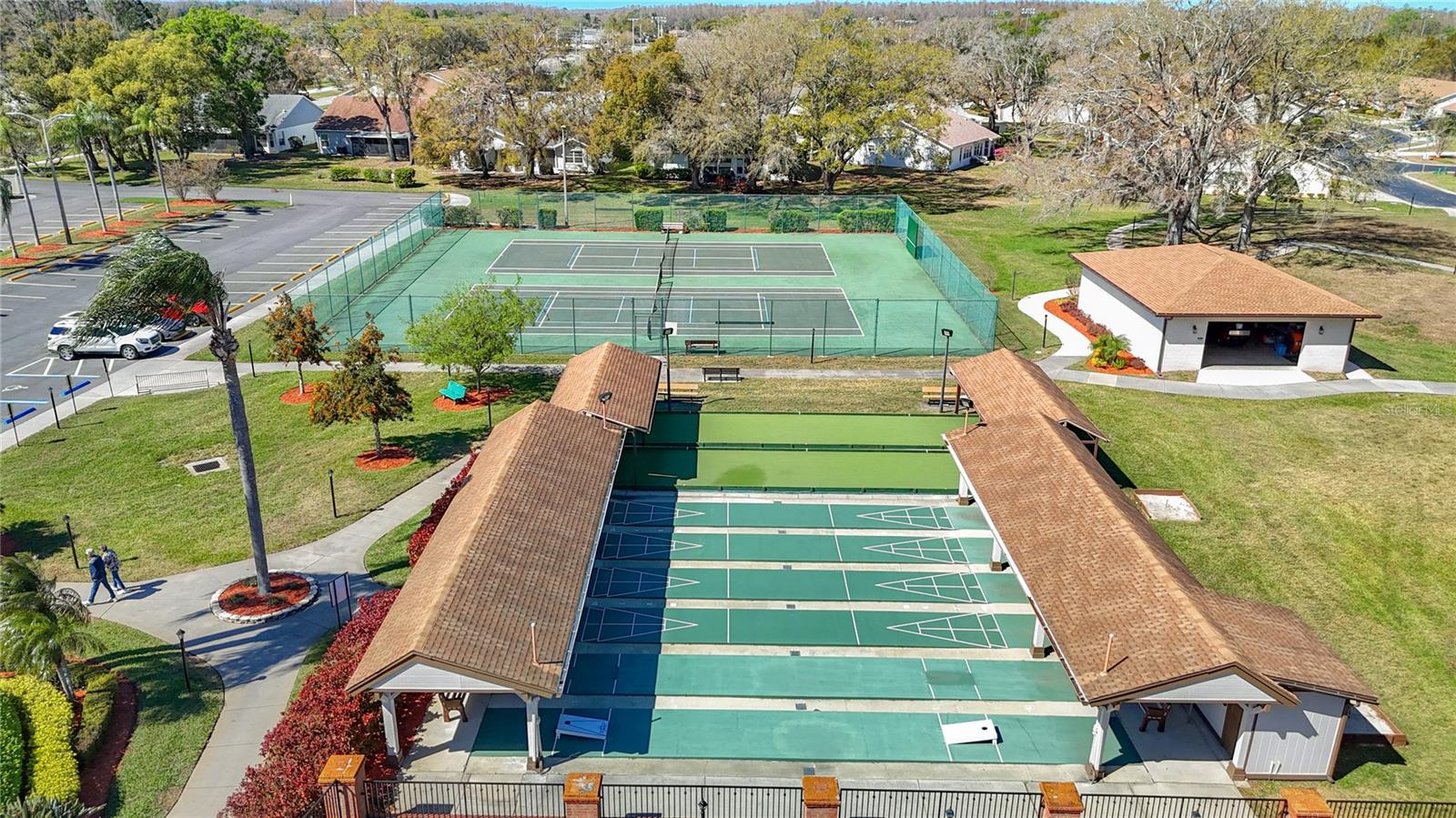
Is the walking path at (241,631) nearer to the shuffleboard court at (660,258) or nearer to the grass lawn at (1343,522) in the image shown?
the grass lawn at (1343,522)

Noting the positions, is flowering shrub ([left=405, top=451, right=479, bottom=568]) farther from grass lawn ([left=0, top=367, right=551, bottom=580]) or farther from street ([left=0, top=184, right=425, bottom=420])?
street ([left=0, top=184, right=425, bottom=420])

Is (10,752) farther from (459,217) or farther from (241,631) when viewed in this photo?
(459,217)

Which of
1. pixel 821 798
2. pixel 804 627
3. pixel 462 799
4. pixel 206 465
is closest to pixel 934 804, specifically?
pixel 821 798

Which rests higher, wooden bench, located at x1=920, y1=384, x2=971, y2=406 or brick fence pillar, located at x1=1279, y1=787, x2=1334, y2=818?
brick fence pillar, located at x1=1279, y1=787, x2=1334, y2=818

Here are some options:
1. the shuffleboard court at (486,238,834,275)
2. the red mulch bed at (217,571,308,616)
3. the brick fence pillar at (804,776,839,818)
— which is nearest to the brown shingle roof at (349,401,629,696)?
the red mulch bed at (217,571,308,616)

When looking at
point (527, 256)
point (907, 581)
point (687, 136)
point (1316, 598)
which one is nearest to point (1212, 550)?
point (1316, 598)

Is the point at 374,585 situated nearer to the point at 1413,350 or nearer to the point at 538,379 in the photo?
the point at 538,379
